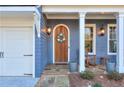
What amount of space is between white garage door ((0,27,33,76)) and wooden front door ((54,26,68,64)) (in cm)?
419

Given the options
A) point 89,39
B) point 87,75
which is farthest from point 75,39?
point 87,75

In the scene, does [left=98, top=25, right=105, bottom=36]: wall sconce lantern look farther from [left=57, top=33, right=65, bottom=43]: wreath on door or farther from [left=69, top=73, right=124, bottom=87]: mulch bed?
[left=69, top=73, right=124, bottom=87]: mulch bed

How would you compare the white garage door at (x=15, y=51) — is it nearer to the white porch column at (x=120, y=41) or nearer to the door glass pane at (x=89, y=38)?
the white porch column at (x=120, y=41)

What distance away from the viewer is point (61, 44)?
15531 millimetres

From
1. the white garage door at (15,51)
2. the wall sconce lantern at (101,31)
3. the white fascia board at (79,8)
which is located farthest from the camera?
the wall sconce lantern at (101,31)

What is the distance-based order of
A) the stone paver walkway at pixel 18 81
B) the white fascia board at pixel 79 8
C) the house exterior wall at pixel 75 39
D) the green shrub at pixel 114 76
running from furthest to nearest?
the house exterior wall at pixel 75 39
the white fascia board at pixel 79 8
the green shrub at pixel 114 76
the stone paver walkway at pixel 18 81

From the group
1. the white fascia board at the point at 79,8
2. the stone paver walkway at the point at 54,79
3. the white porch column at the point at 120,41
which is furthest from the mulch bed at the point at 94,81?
the white fascia board at the point at 79,8

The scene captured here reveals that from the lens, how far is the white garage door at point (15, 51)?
453 inches

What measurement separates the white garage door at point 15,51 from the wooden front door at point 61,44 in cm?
419

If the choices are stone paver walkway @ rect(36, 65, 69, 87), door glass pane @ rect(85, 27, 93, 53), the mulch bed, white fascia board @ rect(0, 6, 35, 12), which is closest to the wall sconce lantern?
door glass pane @ rect(85, 27, 93, 53)

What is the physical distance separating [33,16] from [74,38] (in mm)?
4981

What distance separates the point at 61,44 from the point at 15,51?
4436 mm

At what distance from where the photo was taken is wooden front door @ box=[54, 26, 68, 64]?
15493mm
